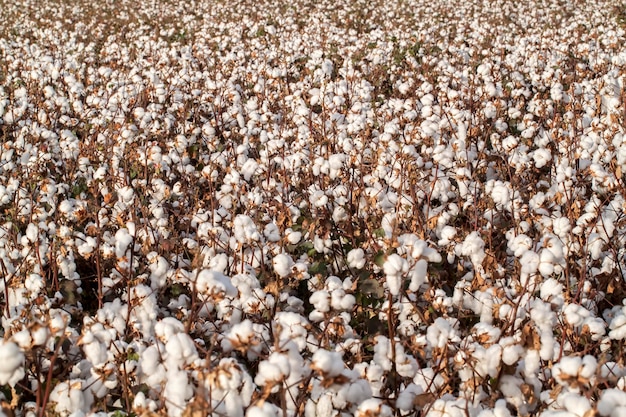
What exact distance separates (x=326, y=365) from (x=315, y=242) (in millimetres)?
1880

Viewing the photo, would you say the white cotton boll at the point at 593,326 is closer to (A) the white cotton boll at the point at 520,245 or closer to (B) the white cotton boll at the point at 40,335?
(A) the white cotton boll at the point at 520,245

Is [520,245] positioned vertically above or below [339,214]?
above

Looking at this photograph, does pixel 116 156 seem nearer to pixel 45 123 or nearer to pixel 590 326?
pixel 45 123

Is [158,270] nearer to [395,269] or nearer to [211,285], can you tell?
[211,285]

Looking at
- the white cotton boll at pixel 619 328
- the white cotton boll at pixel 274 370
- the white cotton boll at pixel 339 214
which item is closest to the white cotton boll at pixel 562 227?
the white cotton boll at pixel 619 328

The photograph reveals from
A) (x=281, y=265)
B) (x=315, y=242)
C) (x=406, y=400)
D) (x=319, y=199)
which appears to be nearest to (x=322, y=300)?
(x=281, y=265)

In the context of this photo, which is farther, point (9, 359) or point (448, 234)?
point (448, 234)

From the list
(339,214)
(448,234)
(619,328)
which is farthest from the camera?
(339,214)

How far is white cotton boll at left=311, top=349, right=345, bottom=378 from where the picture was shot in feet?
5.35

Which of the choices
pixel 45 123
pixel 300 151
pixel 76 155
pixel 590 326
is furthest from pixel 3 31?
pixel 590 326

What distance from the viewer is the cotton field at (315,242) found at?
2.00 m

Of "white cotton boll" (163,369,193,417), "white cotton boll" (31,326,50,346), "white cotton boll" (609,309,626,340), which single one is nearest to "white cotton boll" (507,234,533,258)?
"white cotton boll" (609,309,626,340)

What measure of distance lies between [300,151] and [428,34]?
21.2ft

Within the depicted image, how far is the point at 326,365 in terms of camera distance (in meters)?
1.63
